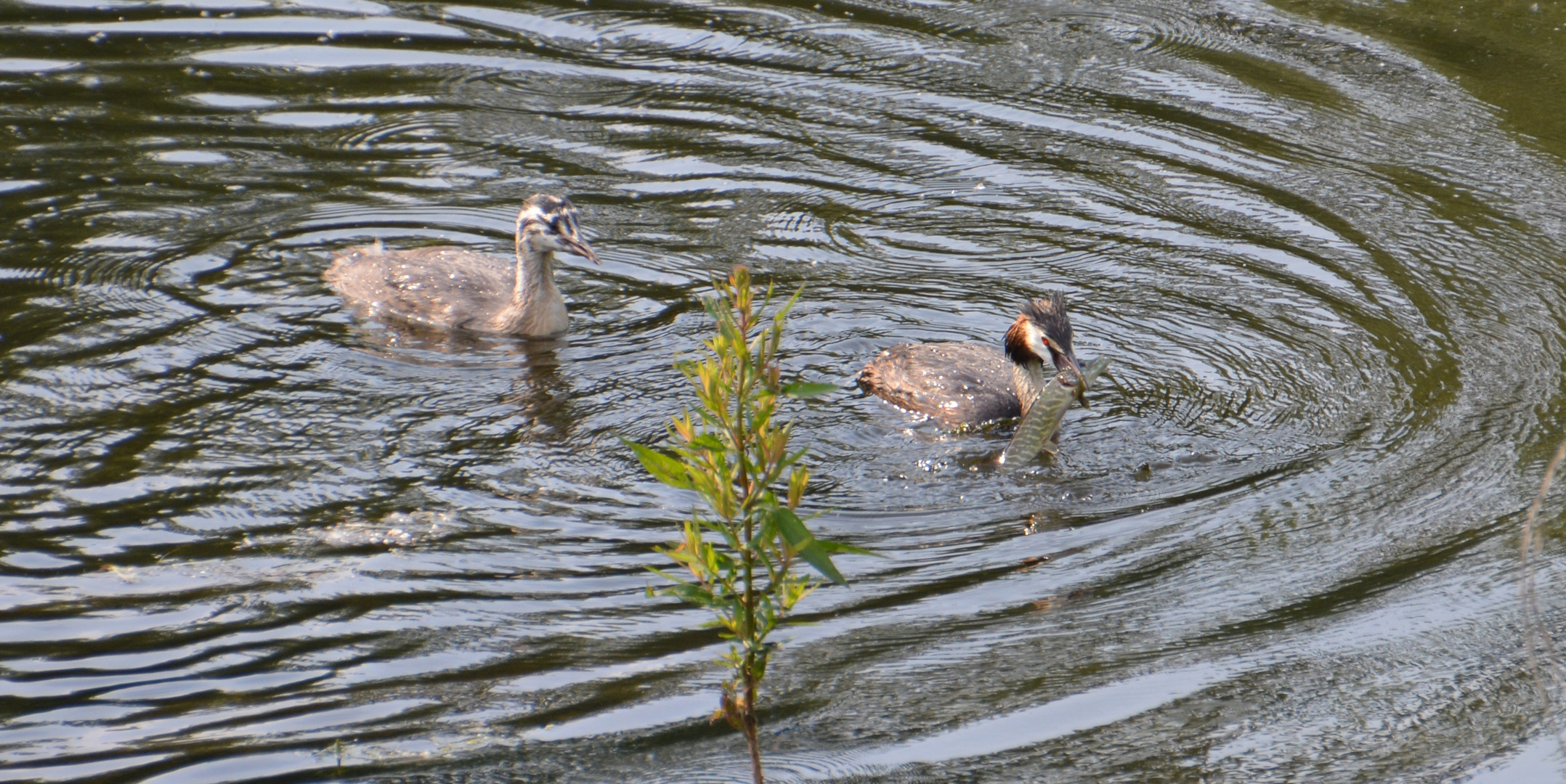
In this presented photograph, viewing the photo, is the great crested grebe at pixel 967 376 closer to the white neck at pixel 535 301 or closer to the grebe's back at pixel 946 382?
the grebe's back at pixel 946 382

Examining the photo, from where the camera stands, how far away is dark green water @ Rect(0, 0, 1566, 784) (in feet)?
15.6

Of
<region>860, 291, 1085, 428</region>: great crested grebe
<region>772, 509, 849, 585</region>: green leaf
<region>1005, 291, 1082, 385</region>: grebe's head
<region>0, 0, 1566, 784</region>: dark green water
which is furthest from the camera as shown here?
<region>860, 291, 1085, 428</region>: great crested grebe

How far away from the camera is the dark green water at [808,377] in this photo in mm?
4766

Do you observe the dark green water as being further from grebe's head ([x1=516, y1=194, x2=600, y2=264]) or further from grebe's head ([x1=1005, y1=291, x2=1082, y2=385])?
grebe's head ([x1=516, y1=194, x2=600, y2=264])

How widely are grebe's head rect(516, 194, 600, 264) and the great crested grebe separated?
1748 mm

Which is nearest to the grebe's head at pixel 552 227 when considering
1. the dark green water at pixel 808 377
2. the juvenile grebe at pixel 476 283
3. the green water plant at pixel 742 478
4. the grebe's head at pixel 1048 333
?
the juvenile grebe at pixel 476 283

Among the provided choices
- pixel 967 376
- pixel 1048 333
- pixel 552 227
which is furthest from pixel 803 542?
pixel 552 227

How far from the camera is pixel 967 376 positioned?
26.7ft

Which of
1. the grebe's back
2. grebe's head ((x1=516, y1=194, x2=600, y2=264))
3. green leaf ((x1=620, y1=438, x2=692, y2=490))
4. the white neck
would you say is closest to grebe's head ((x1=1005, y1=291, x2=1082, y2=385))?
the grebe's back

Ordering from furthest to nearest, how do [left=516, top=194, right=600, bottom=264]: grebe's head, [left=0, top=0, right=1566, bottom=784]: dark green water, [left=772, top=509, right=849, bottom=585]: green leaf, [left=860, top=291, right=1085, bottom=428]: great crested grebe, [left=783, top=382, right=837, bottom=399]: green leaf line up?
1. [left=516, top=194, right=600, bottom=264]: grebe's head
2. [left=860, top=291, right=1085, bottom=428]: great crested grebe
3. [left=0, top=0, right=1566, bottom=784]: dark green water
4. [left=772, top=509, right=849, bottom=585]: green leaf
5. [left=783, top=382, right=837, bottom=399]: green leaf

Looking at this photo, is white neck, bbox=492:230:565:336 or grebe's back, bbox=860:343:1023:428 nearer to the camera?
grebe's back, bbox=860:343:1023:428

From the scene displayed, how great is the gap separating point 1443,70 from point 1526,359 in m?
4.52

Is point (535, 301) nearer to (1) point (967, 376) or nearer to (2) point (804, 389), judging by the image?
(1) point (967, 376)

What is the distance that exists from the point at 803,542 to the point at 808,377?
482 cm
